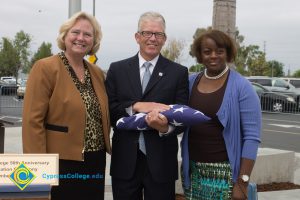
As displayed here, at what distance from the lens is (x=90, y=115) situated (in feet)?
11.2

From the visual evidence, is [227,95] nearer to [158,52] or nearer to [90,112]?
[158,52]

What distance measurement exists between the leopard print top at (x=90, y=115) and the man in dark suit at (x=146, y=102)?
0.15 meters

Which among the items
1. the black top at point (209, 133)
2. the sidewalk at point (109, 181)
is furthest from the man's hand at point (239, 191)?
the sidewalk at point (109, 181)

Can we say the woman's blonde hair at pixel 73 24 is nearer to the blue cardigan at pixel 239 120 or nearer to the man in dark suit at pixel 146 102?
the man in dark suit at pixel 146 102

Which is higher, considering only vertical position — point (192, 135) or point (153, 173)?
point (192, 135)

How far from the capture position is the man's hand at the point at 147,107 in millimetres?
3215

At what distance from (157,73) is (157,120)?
47 centimetres

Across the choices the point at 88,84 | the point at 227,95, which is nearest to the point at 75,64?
the point at 88,84

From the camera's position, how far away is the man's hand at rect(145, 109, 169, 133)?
3154mm

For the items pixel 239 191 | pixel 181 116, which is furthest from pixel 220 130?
pixel 239 191

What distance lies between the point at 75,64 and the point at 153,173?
1028mm

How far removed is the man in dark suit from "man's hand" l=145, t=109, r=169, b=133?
136 millimetres

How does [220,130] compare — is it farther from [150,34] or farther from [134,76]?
[150,34]

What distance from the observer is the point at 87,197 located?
11.6ft
